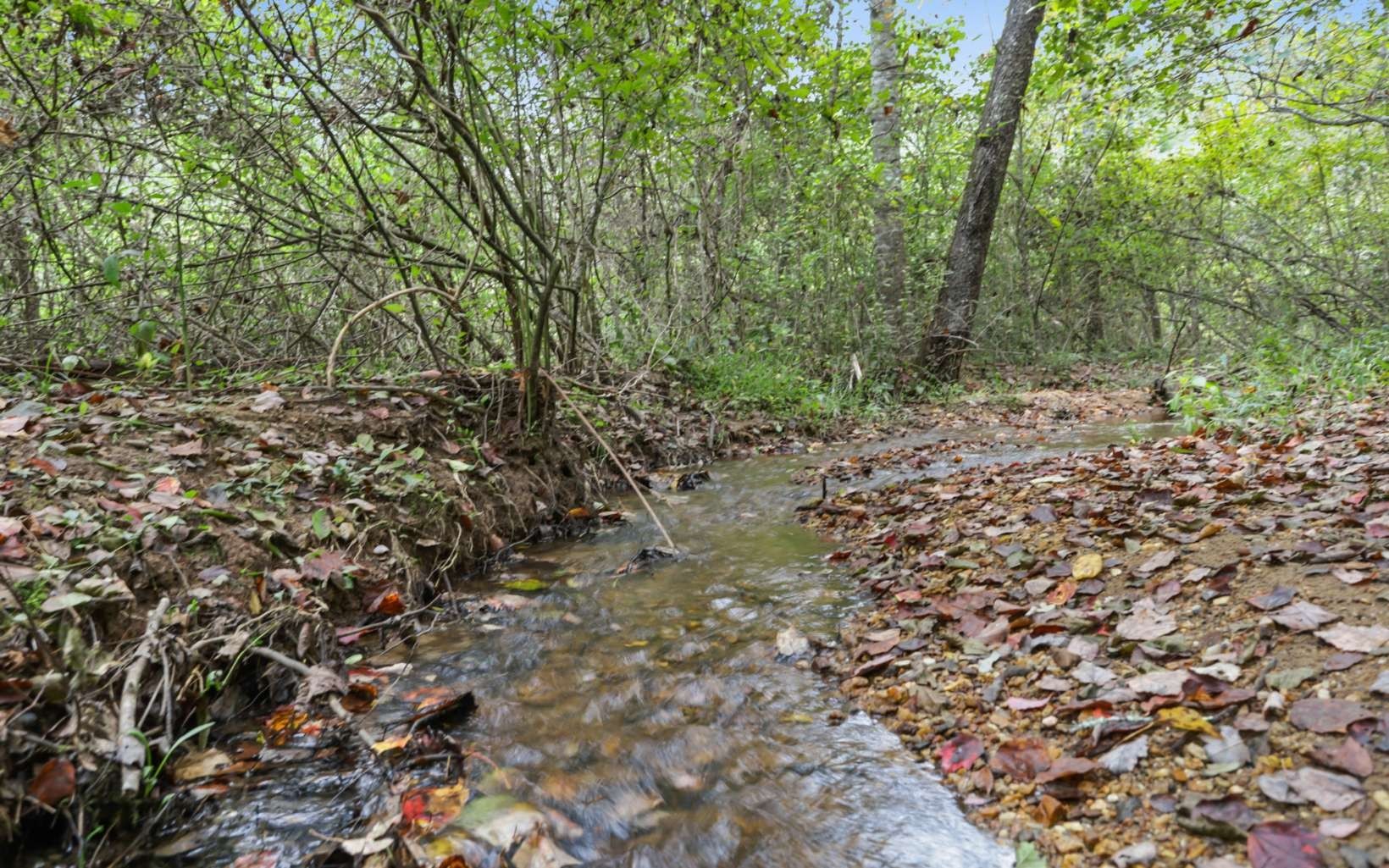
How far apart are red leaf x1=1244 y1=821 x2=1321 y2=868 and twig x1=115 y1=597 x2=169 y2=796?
251cm

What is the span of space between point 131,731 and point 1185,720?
265 cm

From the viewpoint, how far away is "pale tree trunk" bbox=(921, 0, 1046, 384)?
904 centimetres

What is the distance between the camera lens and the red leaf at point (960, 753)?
2.00 metres

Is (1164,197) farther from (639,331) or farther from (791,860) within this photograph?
(791,860)

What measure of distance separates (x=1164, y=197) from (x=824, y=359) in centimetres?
803

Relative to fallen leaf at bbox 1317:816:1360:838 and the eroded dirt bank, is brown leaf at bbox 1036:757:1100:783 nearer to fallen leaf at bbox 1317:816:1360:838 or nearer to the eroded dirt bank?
fallen leaf at bbox 1317:816:1360:838

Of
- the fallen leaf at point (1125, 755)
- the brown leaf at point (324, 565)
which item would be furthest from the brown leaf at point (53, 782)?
the fallen leaf at point (1125, 755)

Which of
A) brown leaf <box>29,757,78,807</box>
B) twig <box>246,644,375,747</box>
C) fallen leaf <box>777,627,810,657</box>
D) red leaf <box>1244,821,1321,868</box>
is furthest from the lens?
fallen leaf <box>777,627,810,657</box>

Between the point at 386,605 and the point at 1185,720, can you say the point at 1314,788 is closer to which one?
the point at 1185,720

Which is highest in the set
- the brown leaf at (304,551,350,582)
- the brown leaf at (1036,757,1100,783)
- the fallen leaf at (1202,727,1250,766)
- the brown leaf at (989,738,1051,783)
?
the brown leaf at (304,551,350,582)

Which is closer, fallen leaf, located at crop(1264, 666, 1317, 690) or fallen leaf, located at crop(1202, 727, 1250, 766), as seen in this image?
fallen leaf, located at crop(1202, 727, 1250, 766)

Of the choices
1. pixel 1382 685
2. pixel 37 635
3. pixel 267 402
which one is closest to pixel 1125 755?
pixel 1382 685

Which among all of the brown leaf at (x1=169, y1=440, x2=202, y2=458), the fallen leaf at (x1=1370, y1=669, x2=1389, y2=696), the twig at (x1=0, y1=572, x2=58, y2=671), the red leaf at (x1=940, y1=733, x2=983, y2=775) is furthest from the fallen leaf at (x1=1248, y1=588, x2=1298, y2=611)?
the brown leaf at (x1=169, y1=440, x2=202, y2=458)

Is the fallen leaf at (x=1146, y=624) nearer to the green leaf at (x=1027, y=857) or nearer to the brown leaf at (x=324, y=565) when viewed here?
the green leaf at (x=1027, y=857)
